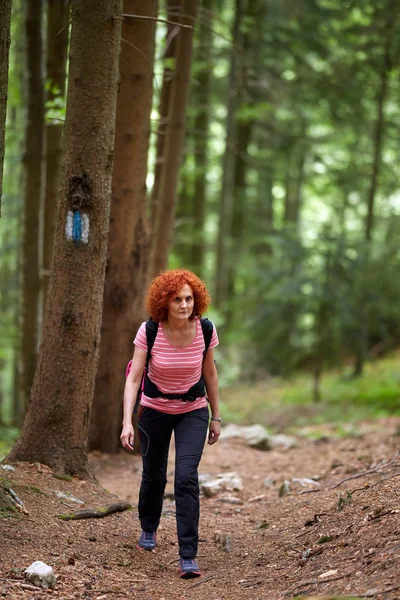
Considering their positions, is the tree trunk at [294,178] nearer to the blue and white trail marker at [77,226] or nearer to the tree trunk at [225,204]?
the tree trunk at [225,204]

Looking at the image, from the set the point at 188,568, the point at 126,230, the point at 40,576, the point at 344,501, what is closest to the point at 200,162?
the point at 126,230

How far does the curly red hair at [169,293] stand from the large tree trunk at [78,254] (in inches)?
39.7

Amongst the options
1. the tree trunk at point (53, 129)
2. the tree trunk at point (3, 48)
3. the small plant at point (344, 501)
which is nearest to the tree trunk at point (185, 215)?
the tree trunk at point (53, 129)

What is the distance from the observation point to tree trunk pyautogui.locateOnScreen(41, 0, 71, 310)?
1114cm

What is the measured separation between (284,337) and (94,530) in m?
11.7

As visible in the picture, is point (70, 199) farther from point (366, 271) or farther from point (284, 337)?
point (284, 337)

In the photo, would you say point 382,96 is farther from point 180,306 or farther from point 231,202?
point 180,306

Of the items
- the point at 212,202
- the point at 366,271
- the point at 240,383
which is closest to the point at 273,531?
the point at 366,271

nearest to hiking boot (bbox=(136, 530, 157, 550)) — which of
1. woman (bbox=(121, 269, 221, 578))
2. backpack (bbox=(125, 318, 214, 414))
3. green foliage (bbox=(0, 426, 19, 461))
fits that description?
woman (bbox=(121, 269, 221, 578))

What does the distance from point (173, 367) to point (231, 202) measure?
56.3 feet

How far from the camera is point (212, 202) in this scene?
2667cm

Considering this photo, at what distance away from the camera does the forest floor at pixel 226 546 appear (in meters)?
4.23

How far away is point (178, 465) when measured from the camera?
510 centimetres

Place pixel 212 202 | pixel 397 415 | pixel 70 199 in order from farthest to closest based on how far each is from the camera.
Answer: pixel 212 202
pixel 397 415
pixel 70 199
